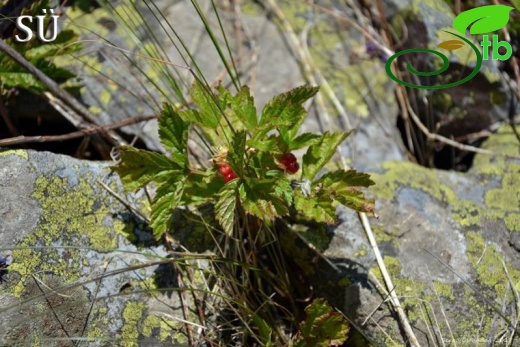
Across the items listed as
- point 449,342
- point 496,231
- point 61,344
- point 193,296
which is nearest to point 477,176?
point 496,231

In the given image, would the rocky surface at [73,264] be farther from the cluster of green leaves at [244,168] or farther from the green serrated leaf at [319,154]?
the green serrated leaf at [319,154]

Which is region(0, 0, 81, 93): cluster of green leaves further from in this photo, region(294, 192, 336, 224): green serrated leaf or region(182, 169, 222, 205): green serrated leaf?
region(294, 192, 336, 224): green serrated leaf

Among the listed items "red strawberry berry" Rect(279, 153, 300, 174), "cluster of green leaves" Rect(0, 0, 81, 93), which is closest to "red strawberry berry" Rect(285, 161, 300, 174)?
"red strawberry berry" Rect(279, 153, 300, 174)

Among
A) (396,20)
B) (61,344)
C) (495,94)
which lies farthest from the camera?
(396,20)

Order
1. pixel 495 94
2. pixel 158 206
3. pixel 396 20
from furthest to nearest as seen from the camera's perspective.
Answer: pixel 396 20
pixel 495 94
pixel 158 206

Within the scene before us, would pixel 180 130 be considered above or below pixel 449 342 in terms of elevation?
above

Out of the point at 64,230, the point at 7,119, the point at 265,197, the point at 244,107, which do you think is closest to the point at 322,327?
the point at 265,197

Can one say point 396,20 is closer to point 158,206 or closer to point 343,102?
point 343,102
